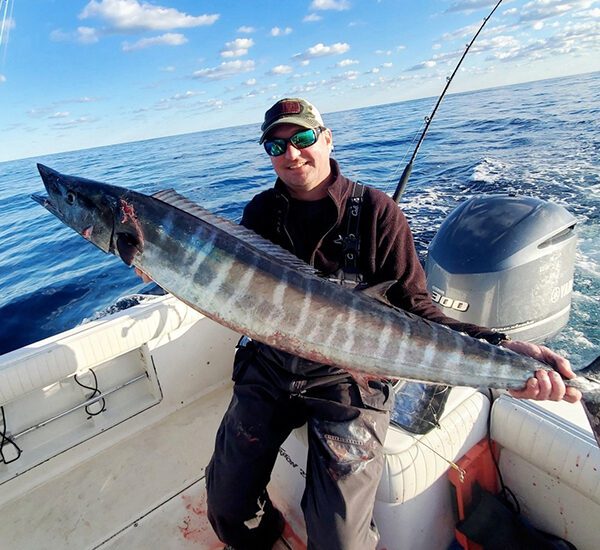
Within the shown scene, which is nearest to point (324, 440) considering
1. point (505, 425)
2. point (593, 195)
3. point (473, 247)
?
point (505, 425)

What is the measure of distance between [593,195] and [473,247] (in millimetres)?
6785

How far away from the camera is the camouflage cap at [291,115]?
2555 mm

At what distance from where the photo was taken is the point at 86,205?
2430mm

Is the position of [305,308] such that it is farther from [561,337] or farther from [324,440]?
[561,337]

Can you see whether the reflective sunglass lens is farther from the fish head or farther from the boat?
the boat

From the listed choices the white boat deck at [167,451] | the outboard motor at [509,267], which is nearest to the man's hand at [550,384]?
the white boat deck at [167,451]

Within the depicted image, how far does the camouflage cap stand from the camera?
2.55 m

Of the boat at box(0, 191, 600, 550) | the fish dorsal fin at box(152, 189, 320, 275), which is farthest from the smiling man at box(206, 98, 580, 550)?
the fish dorsal fin at box(152, 189, 320, 275)

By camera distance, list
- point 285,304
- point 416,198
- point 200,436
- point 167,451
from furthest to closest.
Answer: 1. point 416,198
2. point 200,436
3. point 167,451
4. point 285,304

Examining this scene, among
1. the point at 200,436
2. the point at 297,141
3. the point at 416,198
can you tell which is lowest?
the point at 200,436

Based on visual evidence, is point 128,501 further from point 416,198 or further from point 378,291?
point 416,198

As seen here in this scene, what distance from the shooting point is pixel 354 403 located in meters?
2.32

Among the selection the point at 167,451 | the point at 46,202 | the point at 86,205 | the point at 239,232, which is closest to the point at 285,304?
the point at 239,232

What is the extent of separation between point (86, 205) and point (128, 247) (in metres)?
0.42
